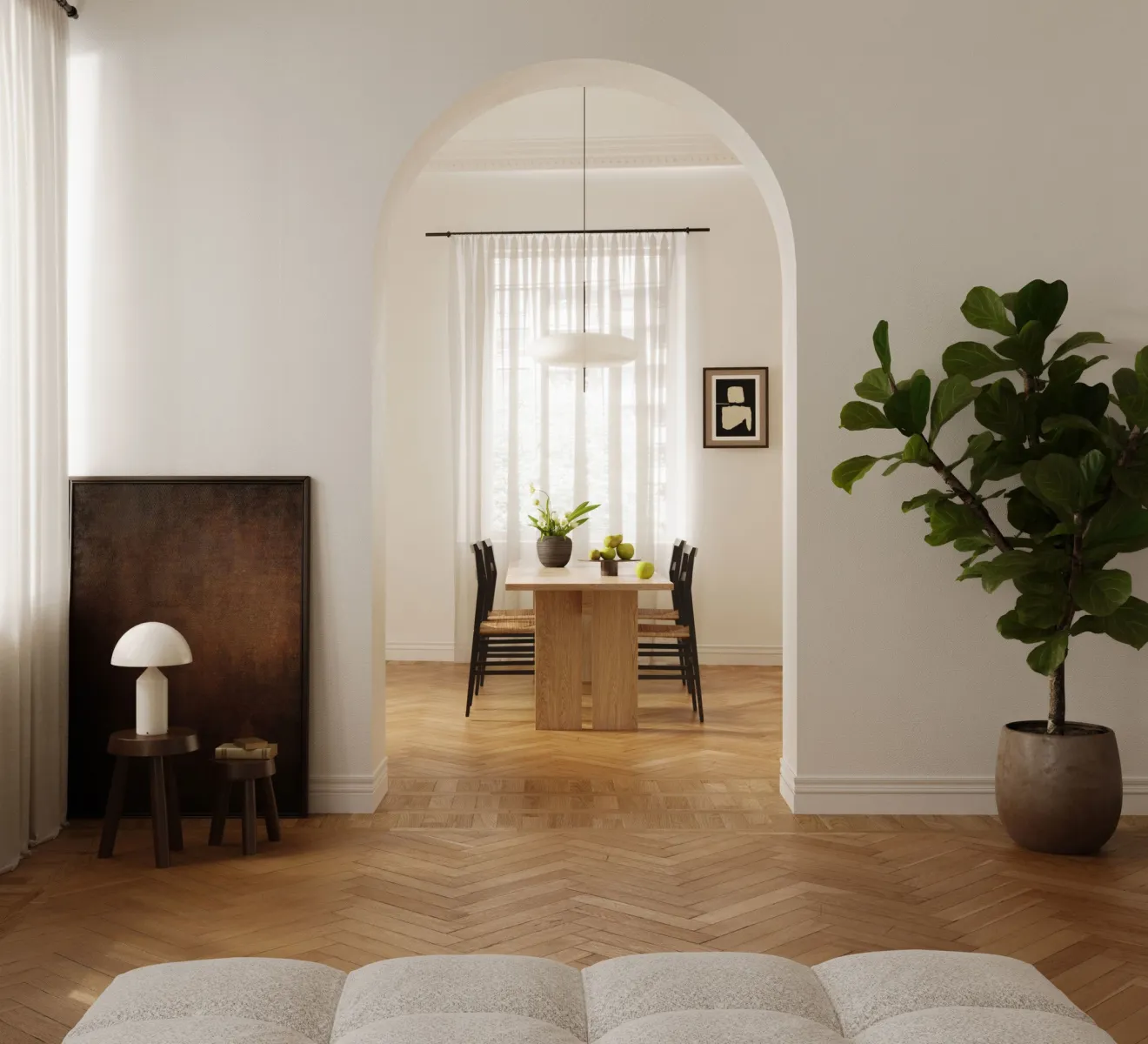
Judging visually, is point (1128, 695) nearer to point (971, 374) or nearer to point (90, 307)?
point (971, 374)

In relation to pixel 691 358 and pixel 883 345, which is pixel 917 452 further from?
pixel 691 358

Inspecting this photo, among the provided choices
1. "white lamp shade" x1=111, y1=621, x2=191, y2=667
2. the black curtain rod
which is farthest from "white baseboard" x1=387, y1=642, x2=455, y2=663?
"white lamp shade" x1=111, y1=621, x2=191, y2=667

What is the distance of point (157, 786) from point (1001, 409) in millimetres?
2990

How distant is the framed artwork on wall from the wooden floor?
11.6 feet

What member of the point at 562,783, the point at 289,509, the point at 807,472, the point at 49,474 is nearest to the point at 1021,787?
the point at 807,472

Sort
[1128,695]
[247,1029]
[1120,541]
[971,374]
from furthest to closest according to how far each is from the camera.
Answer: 1. [1128,695]
2. [971,374]
3. [1120,541]
4. [247,1029]

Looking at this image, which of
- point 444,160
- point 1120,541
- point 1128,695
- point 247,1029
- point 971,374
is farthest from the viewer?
point 444,160

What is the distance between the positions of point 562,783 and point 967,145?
294 cm

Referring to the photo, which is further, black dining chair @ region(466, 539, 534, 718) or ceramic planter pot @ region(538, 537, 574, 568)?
ceramic planter pot @ region(538, 537, 574, 568)

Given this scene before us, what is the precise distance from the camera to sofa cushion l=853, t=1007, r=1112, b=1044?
1249mm

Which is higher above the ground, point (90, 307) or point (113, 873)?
point (90, 307)

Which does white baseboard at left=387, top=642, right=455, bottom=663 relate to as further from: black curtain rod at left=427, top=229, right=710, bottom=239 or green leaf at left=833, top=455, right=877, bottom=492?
green leaf at left=833, top=455, right=877, bottom=492

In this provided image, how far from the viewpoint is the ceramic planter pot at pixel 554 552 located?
6312 mm

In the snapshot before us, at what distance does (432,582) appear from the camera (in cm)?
771
